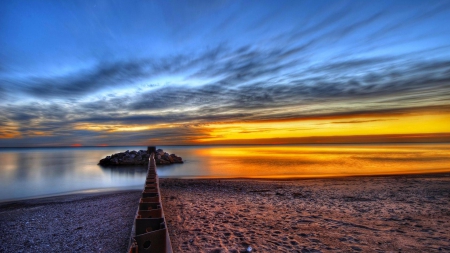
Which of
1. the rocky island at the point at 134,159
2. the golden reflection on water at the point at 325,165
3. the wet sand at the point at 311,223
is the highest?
the rocky island at the point at 134,159

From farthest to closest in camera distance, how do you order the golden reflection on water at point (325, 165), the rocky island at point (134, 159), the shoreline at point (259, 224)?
1. the rocky island at point (134, 159)
2. the golden reflection on water at point (325, 165)
3. the shoreline at point (259, 224)

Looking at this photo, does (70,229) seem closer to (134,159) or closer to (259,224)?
(259,224)

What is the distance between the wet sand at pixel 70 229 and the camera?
5.64 metres

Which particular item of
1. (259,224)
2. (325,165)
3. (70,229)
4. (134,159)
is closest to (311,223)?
(259,224)

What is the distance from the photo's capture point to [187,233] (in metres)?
5.84

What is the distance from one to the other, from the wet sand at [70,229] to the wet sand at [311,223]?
4.68 ft

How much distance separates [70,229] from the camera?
6.90 metres

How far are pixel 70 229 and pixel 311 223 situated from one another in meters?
6.97

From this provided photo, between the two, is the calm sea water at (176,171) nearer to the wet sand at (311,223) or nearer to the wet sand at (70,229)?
the wet sand at (70,229)

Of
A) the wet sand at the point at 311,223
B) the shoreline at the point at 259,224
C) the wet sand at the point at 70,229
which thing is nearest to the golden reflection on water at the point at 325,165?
the wet sand at the point at 311,223

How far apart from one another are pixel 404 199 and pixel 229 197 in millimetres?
7085

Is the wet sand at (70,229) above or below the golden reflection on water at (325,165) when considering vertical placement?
above

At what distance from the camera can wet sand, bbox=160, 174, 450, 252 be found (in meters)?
4.99

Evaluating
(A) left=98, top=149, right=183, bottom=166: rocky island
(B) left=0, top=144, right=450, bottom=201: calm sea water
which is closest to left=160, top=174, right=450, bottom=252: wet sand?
(B) left=0, top=144, right=450, bottom=201: calm sea water
